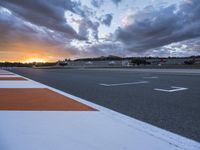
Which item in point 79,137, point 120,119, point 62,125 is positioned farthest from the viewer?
point 120,119

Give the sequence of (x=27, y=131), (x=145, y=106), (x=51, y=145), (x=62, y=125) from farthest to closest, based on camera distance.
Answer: (x=145, y=106) < (x=62, y=125) < (x=27, y=131) < (x=51, y=145)

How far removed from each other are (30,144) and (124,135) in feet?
4.91

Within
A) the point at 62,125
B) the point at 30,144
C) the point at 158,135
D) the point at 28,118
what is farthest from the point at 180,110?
the point at 30,144

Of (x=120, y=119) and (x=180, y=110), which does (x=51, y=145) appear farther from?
(x=180, y=110)

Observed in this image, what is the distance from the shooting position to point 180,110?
6590mm

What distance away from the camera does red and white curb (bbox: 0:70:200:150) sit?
3.82m

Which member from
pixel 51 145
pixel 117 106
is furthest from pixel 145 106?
pixel 51 145

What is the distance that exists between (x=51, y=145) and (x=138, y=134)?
4.83 feet

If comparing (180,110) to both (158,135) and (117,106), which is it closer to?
(117,106)

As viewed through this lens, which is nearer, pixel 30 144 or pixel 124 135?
pixel 30 144

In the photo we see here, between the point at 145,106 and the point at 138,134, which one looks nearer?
the point at 138,134

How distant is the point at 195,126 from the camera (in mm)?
5004

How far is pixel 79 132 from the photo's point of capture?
4520 millimetres

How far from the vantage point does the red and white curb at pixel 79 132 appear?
12.5 feet
